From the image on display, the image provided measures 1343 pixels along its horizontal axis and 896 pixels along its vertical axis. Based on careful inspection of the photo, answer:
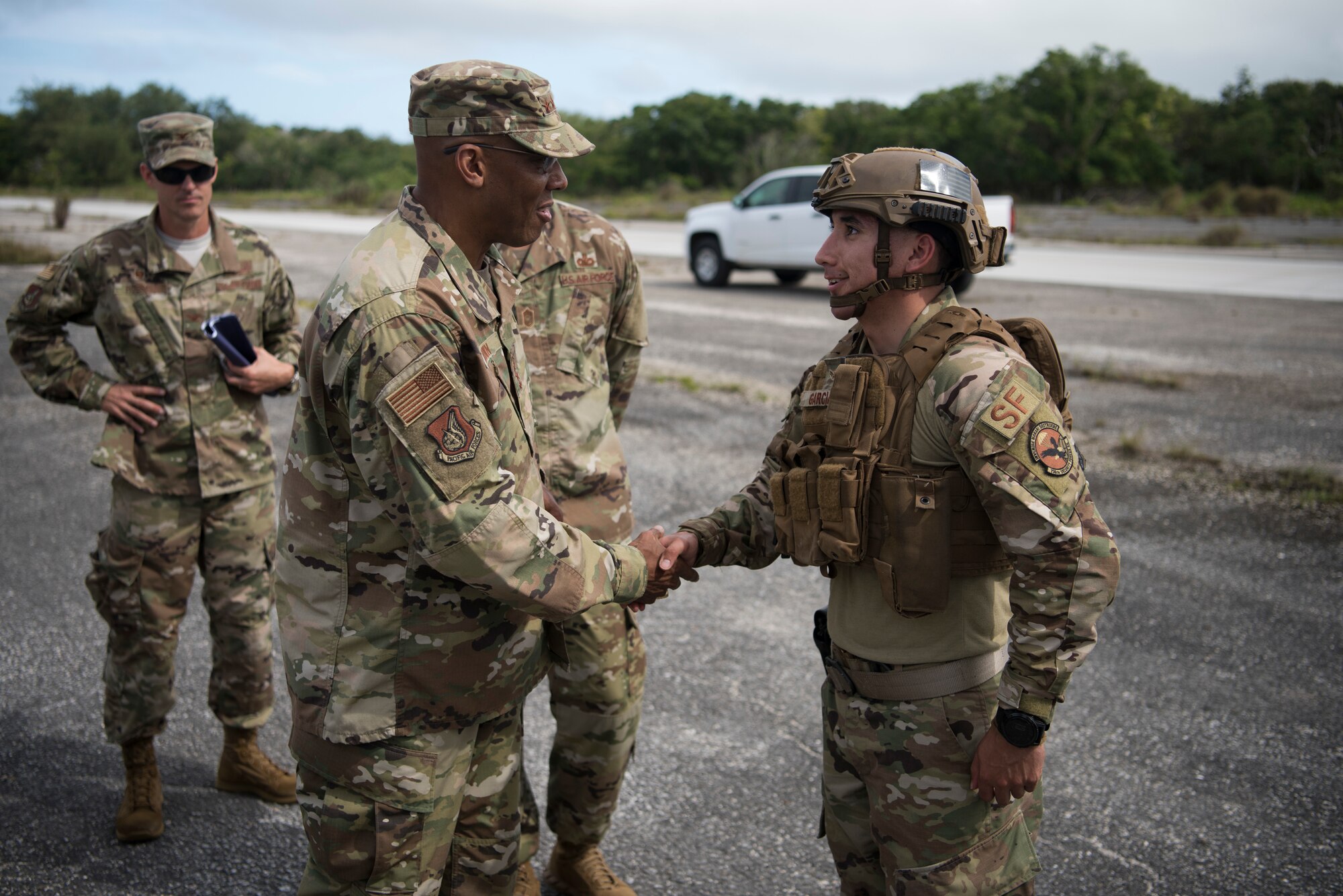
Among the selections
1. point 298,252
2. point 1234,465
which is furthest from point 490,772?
point 298,252

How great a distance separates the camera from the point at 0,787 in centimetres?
355

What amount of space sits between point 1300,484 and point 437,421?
6561mm

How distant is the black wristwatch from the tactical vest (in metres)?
0.25

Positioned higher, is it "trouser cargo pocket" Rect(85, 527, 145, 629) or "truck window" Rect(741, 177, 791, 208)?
"truck window" Rect(741, 177, 791, 208)

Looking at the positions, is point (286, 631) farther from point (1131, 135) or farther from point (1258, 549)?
point (1131, 135)

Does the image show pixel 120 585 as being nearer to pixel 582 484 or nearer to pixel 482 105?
pixel 582 484

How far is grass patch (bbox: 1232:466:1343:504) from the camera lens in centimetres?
645

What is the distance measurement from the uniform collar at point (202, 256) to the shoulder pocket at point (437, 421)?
2098 mm

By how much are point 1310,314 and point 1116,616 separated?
36.8 feet

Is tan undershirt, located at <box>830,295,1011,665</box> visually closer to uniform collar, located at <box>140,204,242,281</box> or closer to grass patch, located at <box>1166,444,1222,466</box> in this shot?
uniform collar, located at <box>140,204,242,281</box>

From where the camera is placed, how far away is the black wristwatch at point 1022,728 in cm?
204

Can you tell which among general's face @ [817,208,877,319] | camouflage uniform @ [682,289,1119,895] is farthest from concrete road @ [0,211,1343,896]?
general's face @ [817,208,877,319]

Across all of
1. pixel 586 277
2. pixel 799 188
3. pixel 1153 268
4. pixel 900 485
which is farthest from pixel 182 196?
pixel 1153 268

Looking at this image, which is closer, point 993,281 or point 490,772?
point 490,772
